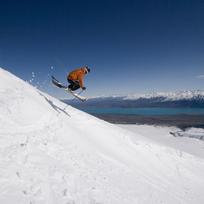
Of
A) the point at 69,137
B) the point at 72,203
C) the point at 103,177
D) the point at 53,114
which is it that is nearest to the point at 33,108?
the point at 53,114

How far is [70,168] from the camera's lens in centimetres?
920

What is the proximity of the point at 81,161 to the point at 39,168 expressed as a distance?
2.32m

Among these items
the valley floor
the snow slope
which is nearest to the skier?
the snow slope

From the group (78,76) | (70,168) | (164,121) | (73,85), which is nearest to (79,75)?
(78,76)

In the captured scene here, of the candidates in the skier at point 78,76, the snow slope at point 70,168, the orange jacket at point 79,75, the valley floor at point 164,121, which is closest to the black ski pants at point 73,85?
the skier at point 78,76

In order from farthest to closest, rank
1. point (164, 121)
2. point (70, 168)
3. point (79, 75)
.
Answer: point (164, 121), point (79, 75), point (70, 168)

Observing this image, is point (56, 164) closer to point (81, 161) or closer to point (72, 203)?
point (81, 161)

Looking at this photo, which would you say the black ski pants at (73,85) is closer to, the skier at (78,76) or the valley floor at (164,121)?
the skier at (78,76)

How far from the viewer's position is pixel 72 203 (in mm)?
7020

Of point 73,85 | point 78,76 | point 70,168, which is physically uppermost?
point 78,76

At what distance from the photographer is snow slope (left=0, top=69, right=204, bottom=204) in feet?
24.3

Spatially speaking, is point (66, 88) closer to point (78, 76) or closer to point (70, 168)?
point (78, 76)

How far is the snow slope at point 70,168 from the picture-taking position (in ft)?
24.3

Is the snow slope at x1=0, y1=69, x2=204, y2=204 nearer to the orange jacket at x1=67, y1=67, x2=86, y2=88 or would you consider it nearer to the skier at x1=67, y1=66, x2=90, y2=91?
the skier at x1=67, y1=66, x2=90, y2=91
